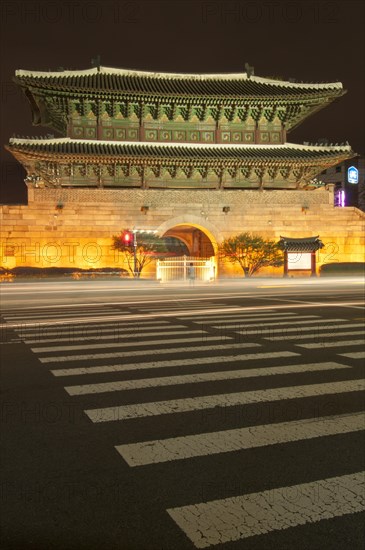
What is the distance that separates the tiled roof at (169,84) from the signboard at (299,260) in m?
10.9

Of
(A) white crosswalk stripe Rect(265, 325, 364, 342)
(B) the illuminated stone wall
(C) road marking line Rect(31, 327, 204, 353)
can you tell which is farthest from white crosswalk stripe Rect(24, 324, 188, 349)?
(B) the illuminated stone wall

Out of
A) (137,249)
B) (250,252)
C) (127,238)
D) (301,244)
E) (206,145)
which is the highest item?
(206,145)

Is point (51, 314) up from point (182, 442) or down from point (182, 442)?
up

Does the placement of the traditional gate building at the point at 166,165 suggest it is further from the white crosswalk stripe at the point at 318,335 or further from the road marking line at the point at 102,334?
the white crosswalk stripe at the point at 318,335

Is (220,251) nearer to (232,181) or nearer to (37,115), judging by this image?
(232,181)

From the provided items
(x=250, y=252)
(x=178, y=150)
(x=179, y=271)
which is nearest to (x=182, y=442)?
(x=179, y=271)

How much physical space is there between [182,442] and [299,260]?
30.4 metres

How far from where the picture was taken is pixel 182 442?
4.09 m

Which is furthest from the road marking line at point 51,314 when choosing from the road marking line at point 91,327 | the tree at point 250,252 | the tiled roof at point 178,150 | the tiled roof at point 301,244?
the tiled roof at point 301,244

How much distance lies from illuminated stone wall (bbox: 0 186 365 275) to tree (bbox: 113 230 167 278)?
0.66 meters

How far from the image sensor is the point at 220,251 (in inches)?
1259

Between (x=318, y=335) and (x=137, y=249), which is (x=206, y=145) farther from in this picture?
(x=318, y=335)

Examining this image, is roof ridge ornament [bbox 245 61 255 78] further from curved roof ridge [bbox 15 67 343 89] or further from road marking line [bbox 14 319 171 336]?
road marking line [bbox 14 319 171 336]

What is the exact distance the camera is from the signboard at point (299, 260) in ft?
109
